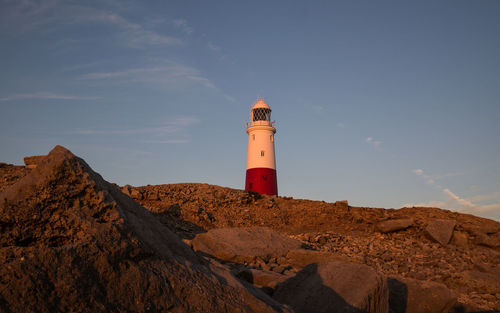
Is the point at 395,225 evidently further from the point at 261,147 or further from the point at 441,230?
the point at 261,147

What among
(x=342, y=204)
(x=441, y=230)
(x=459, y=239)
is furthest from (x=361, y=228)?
(x=459, y=239)

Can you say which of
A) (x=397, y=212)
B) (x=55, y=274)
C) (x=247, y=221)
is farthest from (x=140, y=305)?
(x=397, y=212)

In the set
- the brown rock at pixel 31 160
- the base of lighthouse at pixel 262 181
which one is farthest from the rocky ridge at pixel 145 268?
the base of lighthouse at pixel 262 181

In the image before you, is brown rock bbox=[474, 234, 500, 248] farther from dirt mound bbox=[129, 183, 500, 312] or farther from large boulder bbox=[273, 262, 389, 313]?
large boulder bbox=[273, 262, 389, 313]

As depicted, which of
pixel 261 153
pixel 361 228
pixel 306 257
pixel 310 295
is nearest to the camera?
pixel 310 295

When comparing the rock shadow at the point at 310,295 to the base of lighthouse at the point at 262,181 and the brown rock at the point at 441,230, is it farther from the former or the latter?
the base of lighthouse at the point at 262,181

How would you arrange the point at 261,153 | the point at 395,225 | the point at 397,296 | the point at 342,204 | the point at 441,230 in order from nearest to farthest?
the point at 397,296, the point at 441,230, the point at 395,225, the point at 342,204, the point at 261,153

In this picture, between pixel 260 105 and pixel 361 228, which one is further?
pixel 260 105

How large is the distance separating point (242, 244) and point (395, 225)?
8.74m

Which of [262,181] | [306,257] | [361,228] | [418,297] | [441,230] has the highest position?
[262,181]

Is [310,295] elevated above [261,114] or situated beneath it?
situated beneath

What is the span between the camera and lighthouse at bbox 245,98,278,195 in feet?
84.0

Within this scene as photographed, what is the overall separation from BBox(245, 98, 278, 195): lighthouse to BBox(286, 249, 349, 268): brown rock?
18.2 metres

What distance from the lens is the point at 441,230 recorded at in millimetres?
12883
